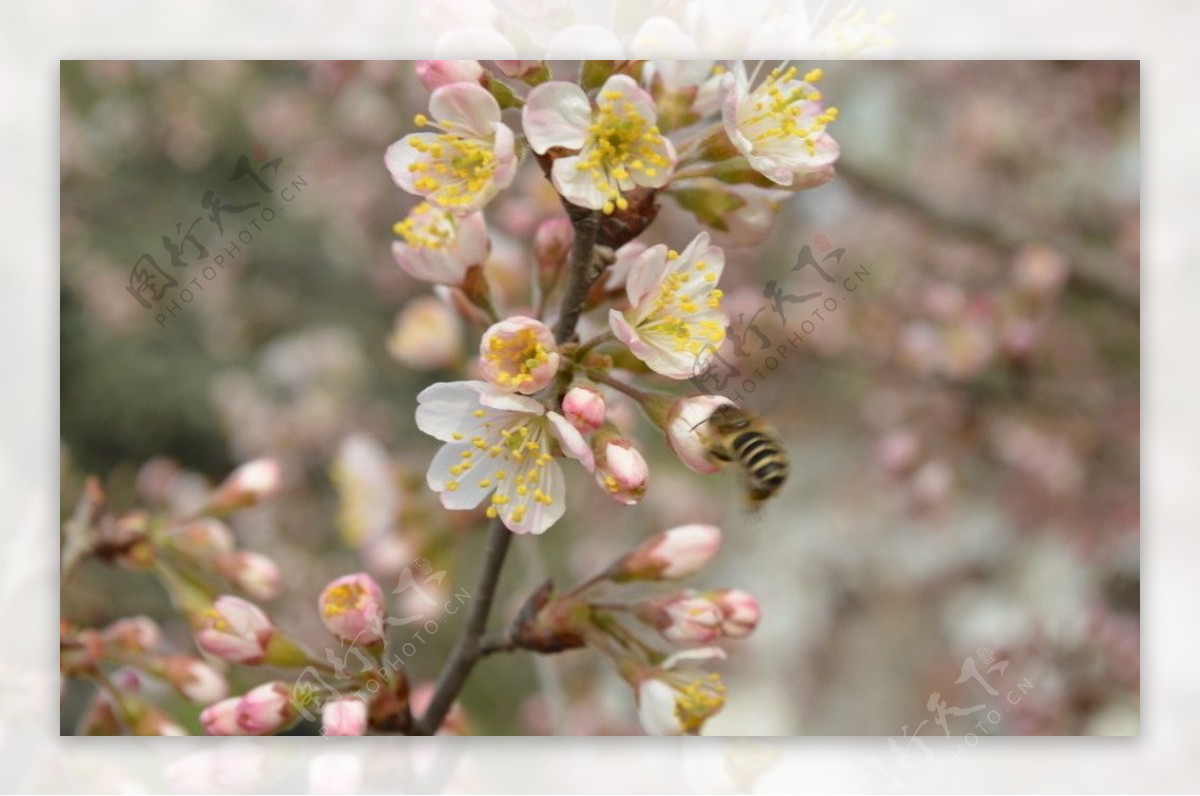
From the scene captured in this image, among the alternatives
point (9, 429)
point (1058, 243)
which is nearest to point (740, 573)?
point (1058, 243)

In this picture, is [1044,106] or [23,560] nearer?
[23,560]

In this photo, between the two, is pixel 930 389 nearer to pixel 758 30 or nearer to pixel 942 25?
pixel 942 25

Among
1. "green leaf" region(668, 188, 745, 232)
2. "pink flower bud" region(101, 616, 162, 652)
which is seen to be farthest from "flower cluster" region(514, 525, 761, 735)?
"pink flower bud" region(101, 616, 162, 652)

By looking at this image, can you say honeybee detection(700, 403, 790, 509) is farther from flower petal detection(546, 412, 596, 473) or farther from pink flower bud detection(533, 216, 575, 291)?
pink flower bud detection(533, 216, 575, 291)

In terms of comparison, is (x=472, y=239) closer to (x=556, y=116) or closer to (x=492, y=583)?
(x=556, y=116)

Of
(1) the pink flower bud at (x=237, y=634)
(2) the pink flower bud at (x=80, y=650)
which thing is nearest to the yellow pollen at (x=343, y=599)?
(1) the pink flower bud at (x=237, y=634)

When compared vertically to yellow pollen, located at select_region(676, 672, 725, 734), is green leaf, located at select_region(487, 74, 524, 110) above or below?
above
